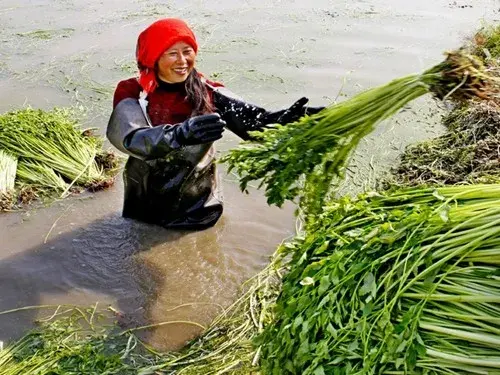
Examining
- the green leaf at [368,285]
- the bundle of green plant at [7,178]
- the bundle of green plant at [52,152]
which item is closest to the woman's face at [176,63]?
the bundle of green plant at [52,152]

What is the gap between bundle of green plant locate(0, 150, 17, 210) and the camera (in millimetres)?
4812

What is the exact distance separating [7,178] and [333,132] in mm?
3289

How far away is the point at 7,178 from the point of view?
4.98 meters

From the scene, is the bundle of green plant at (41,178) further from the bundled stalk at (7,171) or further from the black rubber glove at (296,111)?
the black rubber glove at (296,111)

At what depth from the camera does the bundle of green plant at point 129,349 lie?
3.20 meters

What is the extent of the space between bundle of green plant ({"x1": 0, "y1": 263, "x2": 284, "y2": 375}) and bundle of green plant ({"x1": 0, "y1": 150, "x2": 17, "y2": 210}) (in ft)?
4.81

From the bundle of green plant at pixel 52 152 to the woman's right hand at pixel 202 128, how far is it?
1.75 meters

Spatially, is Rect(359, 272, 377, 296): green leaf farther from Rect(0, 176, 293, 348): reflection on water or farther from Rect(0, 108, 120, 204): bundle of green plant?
Rect(0, 108, 120, 204): bundle of green plant

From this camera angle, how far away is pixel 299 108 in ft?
12.5

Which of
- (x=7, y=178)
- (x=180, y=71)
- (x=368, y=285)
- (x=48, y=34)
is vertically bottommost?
(x=7, y=178)

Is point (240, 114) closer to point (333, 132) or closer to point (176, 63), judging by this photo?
point (176, 63)

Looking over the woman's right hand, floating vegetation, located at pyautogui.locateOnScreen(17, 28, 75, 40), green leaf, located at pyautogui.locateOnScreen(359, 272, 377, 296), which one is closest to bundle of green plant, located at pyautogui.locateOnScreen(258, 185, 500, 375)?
green leaf, located at pyautogui.locateOnScreen(359, 272, 377, 296)

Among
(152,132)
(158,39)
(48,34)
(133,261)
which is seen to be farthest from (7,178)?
(48,34)

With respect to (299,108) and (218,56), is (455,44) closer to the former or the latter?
(218,56)
